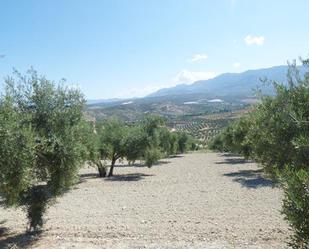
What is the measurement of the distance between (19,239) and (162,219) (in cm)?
727

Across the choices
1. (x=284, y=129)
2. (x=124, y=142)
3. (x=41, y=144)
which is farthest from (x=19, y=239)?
(x=124, y=142)

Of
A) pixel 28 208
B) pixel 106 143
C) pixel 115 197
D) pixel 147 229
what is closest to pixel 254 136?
pixel 147 229

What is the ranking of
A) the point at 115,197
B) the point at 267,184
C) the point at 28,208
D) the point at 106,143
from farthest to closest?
the point at 106,143 < the point at 267,184 < the point at 115,197 < the point at 28,208

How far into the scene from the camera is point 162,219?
70.9ft

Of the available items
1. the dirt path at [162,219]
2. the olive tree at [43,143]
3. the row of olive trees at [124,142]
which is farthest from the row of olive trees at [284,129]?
the row of olive trees at [124,142]

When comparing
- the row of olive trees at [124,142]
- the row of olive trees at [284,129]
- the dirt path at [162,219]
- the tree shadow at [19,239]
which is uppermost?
the row of olive trees at [284,129]

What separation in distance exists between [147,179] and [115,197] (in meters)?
13.3

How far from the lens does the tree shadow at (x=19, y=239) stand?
17562 millimetres

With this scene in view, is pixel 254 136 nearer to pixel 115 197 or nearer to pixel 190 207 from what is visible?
pixel 190 207

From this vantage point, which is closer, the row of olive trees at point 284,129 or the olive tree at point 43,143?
the row of olive trees at point 284,129

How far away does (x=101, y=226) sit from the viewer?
2044cm

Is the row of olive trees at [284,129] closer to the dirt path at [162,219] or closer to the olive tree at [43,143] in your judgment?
the dirt path at [162,219]

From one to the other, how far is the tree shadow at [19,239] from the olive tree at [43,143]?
0.56 meters

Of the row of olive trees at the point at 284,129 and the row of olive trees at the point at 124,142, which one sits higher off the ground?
the row of olive trees at the point at 284,129
